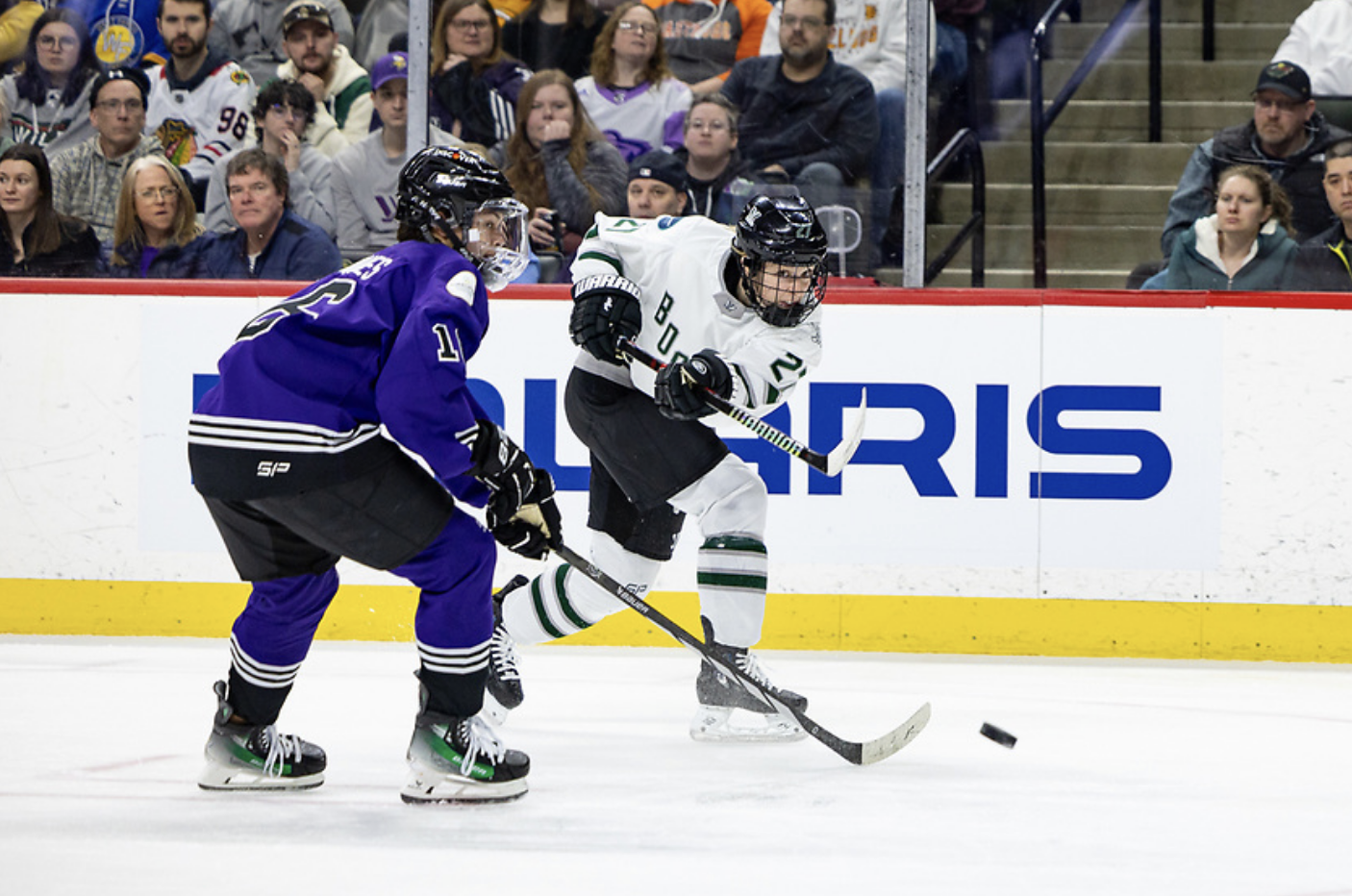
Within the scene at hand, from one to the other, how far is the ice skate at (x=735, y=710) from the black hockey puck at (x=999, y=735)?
0.36 metres

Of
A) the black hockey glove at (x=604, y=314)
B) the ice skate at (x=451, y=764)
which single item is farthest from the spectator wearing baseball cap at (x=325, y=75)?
the ice skate at (x=451, y=764)

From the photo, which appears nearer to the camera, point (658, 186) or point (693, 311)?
point (693, 311)

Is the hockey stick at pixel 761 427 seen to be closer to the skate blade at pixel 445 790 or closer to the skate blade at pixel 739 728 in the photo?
the skate blade at pixel 739 728

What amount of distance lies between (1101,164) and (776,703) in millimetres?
2404

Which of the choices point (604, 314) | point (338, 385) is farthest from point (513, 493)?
point (604, 314)

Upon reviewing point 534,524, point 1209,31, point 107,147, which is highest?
point 1209,31

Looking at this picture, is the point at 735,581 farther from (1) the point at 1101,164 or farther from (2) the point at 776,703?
(1) the point at 1101,164

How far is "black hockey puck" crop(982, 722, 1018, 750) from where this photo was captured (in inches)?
121

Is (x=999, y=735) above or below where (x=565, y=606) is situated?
below

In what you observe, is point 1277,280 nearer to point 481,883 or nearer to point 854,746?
point 854,746

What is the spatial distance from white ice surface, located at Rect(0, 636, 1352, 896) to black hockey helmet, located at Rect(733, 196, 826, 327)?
33.6 inches

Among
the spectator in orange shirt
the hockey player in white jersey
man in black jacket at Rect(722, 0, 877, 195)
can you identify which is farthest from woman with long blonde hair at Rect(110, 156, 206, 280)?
the hockey player in white jersey

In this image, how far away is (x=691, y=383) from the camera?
122 inches

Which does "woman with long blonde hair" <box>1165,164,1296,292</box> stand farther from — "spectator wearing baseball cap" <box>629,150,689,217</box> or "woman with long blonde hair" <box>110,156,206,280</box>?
A: "woman with long blonde hair" <box>110,156,206,280</box>
